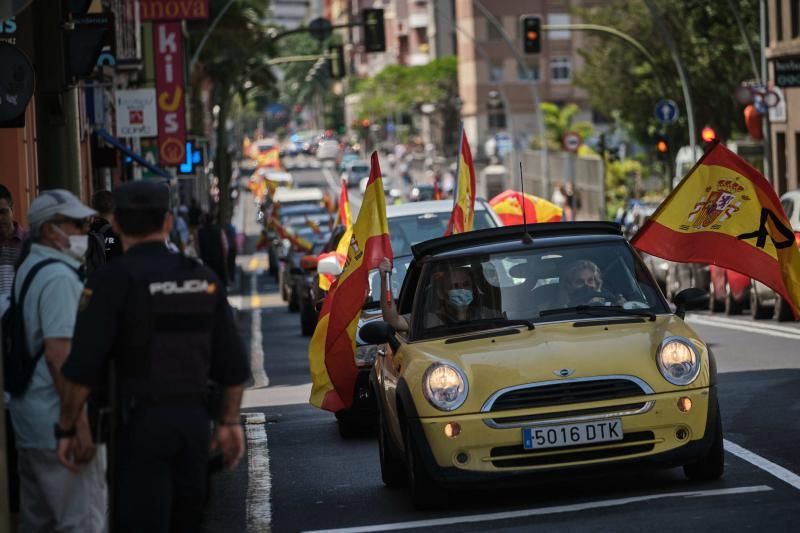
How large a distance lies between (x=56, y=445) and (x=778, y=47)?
40176 millimetres

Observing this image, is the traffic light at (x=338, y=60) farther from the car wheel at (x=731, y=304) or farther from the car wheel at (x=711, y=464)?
the car wheel at (x=711, y=464)

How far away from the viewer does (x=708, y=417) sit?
998cm

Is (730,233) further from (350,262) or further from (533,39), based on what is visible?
(533,39)

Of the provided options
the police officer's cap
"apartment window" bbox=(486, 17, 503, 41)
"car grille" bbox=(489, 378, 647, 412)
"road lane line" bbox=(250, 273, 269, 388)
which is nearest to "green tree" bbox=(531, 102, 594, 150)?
"apartment window" bbox=(486, 17, 503, 41)

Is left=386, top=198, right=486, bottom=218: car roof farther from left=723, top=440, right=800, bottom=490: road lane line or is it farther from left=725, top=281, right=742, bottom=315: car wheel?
left=725, top=281, right=742, bottom=315: car wheel

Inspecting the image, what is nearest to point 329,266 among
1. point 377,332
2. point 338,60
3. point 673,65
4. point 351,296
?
point 351,296

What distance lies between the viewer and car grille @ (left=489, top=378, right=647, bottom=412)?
32.1ft

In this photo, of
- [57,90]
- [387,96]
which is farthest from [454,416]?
[387,96]

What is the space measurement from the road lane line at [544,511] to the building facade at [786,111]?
118ft

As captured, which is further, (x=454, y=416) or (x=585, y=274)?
(x=585, y=274)

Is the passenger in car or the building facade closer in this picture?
the passenger in car

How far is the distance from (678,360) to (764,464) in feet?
3.90

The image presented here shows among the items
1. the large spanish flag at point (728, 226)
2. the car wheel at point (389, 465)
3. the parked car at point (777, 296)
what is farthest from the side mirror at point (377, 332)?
the parked car at point (777, 296)

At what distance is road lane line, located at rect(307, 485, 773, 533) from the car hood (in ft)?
1.79
